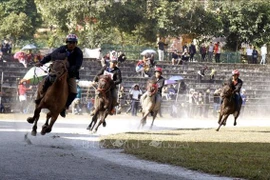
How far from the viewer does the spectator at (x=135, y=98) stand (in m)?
39.7

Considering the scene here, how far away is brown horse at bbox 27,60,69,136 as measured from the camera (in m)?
17.8

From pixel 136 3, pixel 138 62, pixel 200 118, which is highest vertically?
pixel 136 3

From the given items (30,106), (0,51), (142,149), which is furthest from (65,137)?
(0,51)

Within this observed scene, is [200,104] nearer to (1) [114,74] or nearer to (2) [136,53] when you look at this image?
(2) [136,53]

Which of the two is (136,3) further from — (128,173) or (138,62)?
(128,173)

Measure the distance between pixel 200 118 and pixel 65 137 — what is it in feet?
74.7

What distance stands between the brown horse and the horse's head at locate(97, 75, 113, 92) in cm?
531

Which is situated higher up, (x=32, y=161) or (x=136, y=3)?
(x=136, y=3)

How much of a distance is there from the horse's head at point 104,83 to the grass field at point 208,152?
2.63 meters

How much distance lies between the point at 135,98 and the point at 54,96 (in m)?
22.1

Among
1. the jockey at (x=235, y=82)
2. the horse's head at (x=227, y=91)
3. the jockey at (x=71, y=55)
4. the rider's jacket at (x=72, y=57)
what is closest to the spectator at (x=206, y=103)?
the horse's head at (x=227, y=91)

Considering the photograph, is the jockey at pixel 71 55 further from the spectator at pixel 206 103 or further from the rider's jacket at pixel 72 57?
the spectator at pixel 206 103

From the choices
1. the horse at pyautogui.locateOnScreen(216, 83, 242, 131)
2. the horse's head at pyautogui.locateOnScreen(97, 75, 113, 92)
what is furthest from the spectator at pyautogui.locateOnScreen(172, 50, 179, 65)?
the horse's head at pyautogui.locateOnScreen(97, 75, 113, 92)

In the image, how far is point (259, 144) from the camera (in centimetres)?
2069
